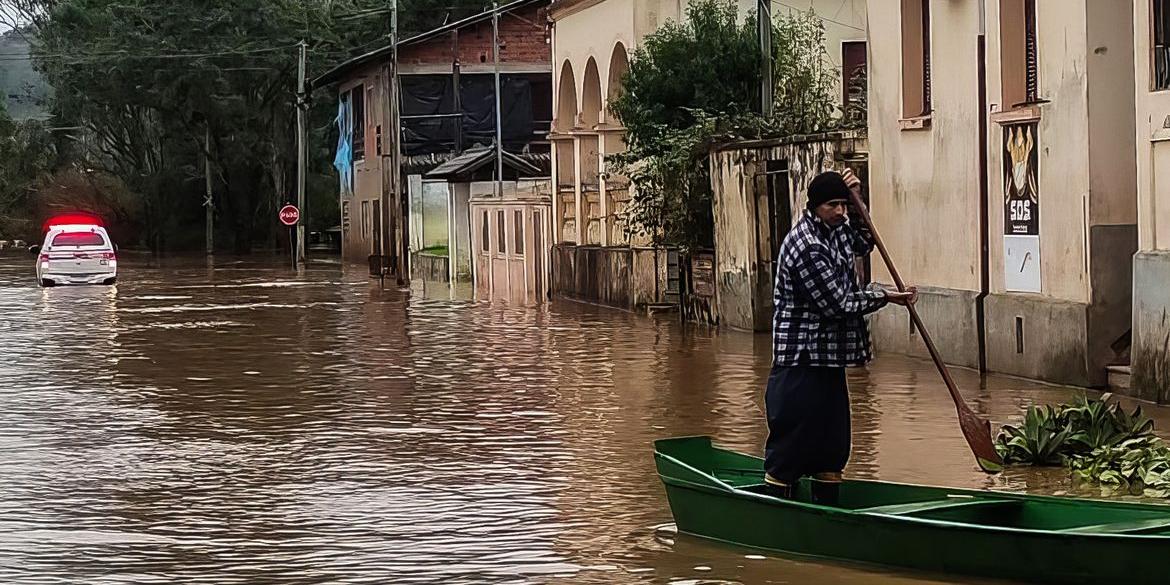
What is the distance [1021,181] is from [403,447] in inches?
285

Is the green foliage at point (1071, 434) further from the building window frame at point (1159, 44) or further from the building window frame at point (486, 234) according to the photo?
A: the building window frame at point (486, 234)

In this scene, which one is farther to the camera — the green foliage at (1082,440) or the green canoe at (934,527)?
the green foliage at (1082,440)

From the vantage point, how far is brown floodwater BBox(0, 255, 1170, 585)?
957 cm

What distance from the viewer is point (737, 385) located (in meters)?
18.6

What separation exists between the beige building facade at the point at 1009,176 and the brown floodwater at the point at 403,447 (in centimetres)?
58

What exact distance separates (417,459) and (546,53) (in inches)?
1694

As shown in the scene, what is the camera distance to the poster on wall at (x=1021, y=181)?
18.0m

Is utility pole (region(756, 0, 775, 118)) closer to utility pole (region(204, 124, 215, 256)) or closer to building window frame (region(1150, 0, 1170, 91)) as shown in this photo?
building window frame (region(1150, 0, 1170, 91))

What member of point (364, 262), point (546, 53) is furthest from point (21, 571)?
point (364, 262)

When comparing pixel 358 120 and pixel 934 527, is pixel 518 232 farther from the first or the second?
pixel 934 527

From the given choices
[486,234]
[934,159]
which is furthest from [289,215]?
[934,159]

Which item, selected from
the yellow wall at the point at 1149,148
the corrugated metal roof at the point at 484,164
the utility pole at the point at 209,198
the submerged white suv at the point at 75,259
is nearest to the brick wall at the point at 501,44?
the corrugated metal roof at the point at 484,164

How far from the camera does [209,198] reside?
7494cm

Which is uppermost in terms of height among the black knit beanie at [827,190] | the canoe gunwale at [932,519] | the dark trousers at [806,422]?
the black knit beanie at [827,190]
